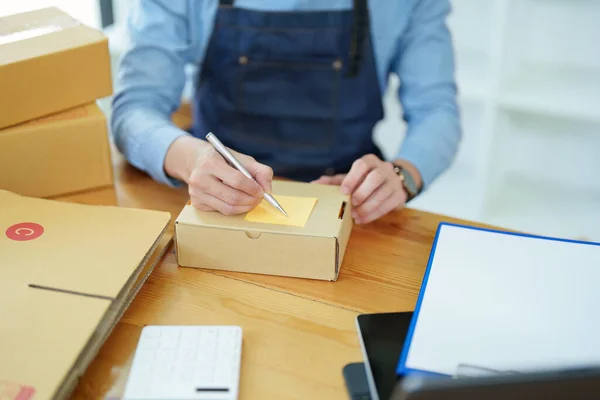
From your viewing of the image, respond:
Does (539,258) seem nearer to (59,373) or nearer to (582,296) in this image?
(582,296)

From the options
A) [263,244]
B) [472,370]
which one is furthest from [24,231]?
[472,370]

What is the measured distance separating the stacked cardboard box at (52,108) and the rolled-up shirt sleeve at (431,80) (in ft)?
1.81

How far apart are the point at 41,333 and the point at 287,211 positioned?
0.34m

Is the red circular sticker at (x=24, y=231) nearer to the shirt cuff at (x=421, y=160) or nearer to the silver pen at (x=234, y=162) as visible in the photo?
the silver pen at (x=234, y=162)

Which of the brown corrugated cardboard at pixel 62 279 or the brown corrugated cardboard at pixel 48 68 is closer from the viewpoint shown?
the brown corrugated cardboard at pixel 62 279

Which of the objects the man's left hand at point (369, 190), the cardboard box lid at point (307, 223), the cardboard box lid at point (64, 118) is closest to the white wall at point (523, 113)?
the cardboard box lid at point (64, 118)

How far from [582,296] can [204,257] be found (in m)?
0.45

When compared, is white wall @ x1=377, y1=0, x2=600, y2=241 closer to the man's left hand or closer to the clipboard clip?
the man's left hand

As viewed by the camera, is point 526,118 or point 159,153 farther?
point 526,118

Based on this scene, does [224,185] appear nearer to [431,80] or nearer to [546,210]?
[431,80]

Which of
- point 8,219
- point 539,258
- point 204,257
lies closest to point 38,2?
point 8,219

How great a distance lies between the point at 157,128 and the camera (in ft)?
3.55

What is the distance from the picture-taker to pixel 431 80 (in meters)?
1.30

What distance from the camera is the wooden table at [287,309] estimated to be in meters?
0.69
